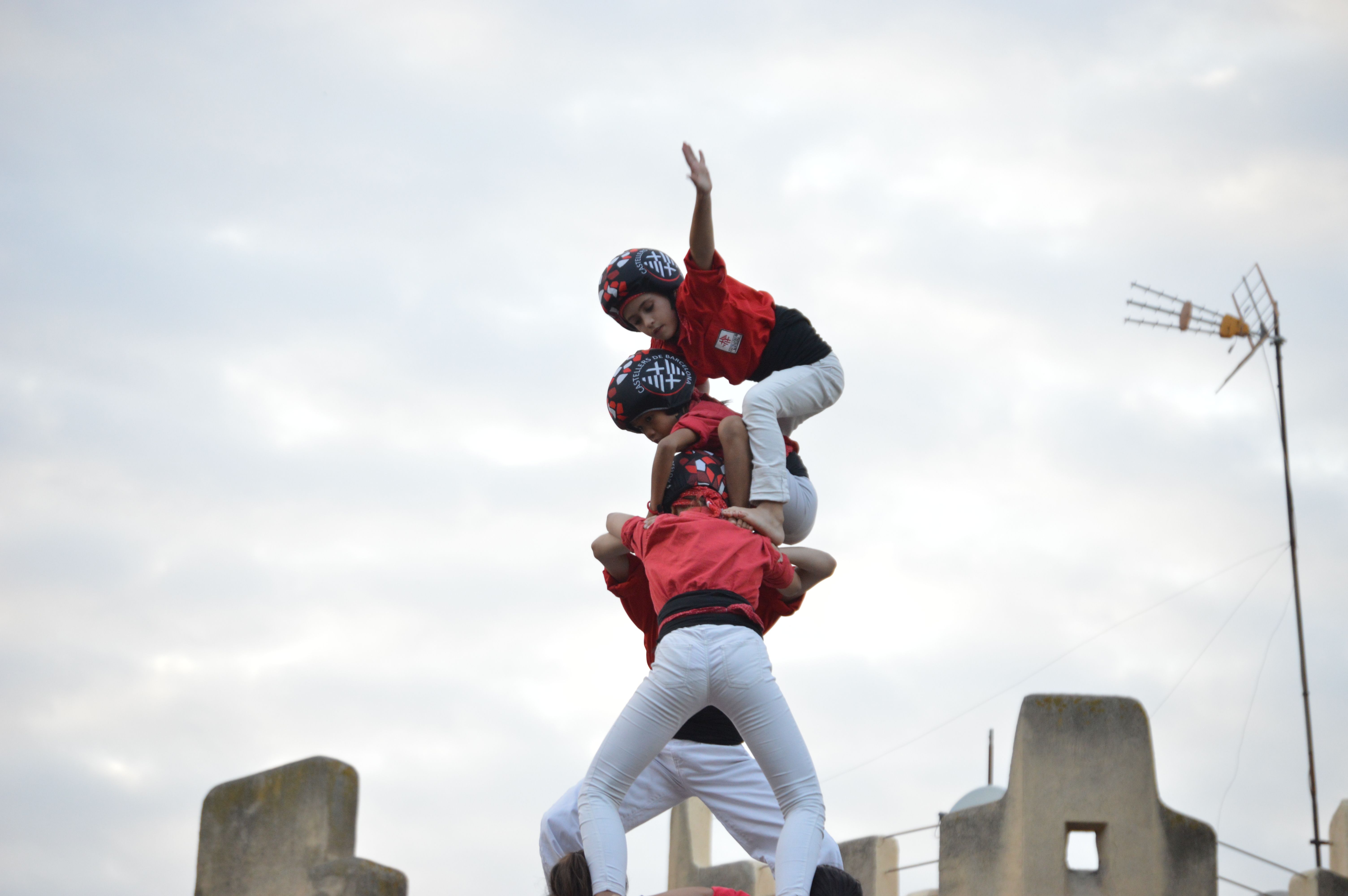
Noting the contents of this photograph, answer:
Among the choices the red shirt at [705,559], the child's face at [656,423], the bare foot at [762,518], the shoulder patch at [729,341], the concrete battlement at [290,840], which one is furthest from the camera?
the concrete battlement at [290,840]

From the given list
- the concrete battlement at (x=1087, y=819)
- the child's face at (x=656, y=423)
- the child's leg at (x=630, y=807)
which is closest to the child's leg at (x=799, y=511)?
the child's face at (x=656, y=423)

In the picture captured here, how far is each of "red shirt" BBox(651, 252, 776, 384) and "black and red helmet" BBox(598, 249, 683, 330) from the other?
0.09 metres

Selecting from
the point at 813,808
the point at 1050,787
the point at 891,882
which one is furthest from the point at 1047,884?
the point at 813,808

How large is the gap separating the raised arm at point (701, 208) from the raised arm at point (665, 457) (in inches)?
29.0

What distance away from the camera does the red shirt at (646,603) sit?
21.2 feet

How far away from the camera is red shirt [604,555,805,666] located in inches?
254

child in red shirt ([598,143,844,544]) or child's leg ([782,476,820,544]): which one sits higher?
child in red shirt ([598,143,844,544])

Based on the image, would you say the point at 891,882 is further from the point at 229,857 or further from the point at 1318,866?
the point at 229,857

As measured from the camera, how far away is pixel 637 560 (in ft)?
21.5

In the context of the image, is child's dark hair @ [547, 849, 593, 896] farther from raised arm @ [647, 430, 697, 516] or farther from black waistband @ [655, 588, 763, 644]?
raised arm @ [647, 430, 697, 516]

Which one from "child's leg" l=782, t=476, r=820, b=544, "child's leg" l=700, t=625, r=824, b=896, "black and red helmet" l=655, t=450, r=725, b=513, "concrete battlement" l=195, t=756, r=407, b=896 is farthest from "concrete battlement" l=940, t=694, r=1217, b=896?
"child's leg" l=700, t=625, r=824, b=896

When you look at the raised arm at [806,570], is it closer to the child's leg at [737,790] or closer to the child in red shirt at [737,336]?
the child in red shirt at [737,336]

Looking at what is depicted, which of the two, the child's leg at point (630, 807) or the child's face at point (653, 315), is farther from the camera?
the child's face at point (653, 315)

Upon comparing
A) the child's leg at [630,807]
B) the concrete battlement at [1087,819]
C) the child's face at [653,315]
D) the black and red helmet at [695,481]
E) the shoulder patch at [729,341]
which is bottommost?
the child's leg at [630,807]
